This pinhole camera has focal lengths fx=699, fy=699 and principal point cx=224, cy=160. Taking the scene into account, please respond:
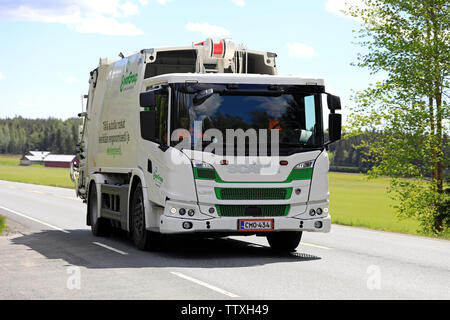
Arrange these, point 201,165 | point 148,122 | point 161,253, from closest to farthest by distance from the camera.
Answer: point 201,165 → point 148,122 → point 161,253

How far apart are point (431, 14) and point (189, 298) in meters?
22.3

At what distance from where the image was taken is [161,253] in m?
12.4

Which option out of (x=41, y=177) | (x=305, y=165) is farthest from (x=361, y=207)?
(x=41, y=177)

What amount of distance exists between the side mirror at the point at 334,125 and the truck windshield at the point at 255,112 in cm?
17

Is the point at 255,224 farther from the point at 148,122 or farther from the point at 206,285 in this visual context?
the point at 206,285

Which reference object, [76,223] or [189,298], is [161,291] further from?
[76,223]

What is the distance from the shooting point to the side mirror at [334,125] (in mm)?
11641

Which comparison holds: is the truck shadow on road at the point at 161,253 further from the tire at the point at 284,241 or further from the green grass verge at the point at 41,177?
the green grass verge at the point at 41,177

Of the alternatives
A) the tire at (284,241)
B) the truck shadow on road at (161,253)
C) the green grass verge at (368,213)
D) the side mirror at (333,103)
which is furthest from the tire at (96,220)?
the green grass verge at (368,213)

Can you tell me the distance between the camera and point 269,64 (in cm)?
1363

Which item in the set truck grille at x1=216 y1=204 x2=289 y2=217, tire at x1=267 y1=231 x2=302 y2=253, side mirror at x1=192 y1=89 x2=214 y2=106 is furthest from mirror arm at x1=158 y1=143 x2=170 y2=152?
tire at x1=267 y1=231 x2=302 y2=253

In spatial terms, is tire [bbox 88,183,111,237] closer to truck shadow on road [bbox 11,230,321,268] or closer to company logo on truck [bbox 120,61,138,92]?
truck shadow on road [bbox 11,230,321,268]

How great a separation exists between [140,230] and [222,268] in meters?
2.71
